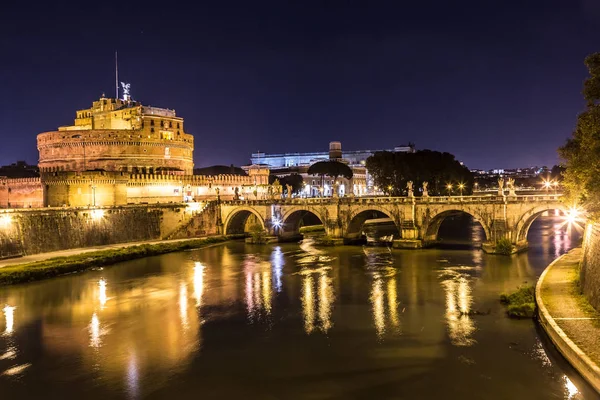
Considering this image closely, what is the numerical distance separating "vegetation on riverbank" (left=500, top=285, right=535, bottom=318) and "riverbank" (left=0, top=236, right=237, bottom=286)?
28.1 meters

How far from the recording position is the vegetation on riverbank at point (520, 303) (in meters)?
22.4

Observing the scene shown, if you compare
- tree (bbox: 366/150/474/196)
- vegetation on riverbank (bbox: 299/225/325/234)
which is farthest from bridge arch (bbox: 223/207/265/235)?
tree (bbox: 366/150/474/196)

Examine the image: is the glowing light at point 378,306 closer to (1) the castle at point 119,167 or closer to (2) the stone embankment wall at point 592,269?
(2) the stone embankment wall at point 592,269

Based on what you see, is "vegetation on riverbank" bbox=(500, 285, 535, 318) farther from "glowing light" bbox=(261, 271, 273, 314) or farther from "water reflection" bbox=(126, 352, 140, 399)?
"water reflection" bbox=(126, 352, 140, 399)

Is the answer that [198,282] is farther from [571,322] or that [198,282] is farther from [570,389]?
[570,389]

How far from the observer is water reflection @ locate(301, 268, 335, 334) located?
925 inches

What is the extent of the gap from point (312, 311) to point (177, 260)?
20217 millimetres

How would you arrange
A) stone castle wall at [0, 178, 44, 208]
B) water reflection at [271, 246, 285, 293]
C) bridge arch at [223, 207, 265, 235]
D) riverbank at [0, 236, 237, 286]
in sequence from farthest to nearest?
1. bridge arch at [223, 207, 265, 235]
2. stone castle wall at [0, 178, 44, 208]
3. riverbank at [0, 236, 237, 286]
4. water reflection at [271, 246, 285, 293]

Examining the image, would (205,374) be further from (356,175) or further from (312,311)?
(356,175)

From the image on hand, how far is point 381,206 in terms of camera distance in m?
47.9

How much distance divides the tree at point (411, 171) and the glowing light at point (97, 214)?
3610cm

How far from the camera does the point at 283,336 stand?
Result: 21969 mm

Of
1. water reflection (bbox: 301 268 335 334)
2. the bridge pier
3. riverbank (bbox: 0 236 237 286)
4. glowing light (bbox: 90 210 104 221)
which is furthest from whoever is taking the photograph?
glowing light (bbox: 90 210 104 221)

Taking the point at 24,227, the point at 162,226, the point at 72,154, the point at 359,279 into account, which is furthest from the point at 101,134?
the point at 359,279
